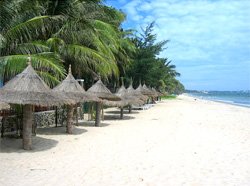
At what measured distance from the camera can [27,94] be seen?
5.58 metres

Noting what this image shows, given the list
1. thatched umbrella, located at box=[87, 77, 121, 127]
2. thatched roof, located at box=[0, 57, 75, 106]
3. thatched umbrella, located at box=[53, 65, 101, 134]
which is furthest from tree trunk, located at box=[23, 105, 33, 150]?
thatched umbrella, located at box=[87, 77, 121, 127]

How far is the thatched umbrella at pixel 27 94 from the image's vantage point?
215 inches

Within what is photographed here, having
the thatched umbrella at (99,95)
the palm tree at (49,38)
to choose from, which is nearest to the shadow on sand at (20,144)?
→ the palm tree at (49,38)

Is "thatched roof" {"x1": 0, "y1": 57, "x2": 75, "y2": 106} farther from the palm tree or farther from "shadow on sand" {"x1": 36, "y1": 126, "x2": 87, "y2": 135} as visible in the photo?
"shadow on sand" {"x1": 36, "y1": 126, "x2": 87, "y2": 135}

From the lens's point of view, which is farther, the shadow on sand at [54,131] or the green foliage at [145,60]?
the green foliage at [145,60]

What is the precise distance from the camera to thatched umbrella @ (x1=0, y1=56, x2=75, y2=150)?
17.9 feet

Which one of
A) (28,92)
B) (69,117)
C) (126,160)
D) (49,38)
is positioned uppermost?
(49,38)

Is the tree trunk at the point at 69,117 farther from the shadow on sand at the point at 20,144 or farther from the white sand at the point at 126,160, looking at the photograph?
the shadow on sand at the point at 20,144

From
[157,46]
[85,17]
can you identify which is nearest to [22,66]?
[85,17]

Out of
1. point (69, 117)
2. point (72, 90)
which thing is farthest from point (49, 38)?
point (69, 117)

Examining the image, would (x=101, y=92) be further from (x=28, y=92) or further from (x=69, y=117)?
(x=28, y=92)

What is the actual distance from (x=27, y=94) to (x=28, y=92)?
0.10 meters

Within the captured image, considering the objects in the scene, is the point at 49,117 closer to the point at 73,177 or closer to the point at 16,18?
the point at 16,18

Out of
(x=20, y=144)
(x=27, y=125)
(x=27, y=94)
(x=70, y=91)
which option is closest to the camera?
(x=27, y=94)
